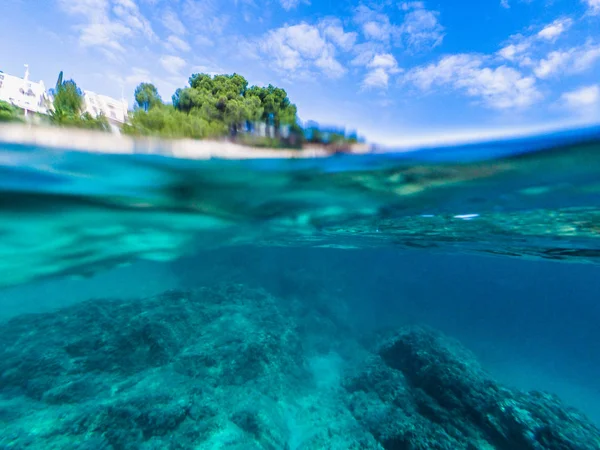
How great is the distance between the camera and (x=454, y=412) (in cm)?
1055

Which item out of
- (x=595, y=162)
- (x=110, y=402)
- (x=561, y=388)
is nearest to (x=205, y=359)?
(x=110, y=402)

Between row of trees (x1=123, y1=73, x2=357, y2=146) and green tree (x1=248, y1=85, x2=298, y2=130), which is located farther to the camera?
green tree (x1=248, y1=85, x2=298, y2=130)

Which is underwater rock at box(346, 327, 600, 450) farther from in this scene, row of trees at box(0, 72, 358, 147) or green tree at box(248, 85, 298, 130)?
green tree at box(248, 85, 298, 130)

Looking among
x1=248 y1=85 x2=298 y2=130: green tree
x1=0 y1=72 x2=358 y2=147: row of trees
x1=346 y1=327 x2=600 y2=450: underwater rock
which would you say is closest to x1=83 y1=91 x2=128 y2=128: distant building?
x1=0 y1=72 x2=358 y2=147: row of trees

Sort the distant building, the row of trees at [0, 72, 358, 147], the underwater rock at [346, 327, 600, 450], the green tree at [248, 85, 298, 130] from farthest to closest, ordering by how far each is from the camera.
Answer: the underwater rock at [346, 327, 600, 450], the green tree at [248, 85, 298, 130], the distant building, the row of trees at [0, 72, 358, 147]

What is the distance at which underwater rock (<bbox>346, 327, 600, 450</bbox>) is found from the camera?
31.0 feet

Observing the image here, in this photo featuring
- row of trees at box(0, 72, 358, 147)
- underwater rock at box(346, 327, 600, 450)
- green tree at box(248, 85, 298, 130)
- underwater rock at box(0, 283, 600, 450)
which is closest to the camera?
row of trees at box(0, 72, 358, 147)

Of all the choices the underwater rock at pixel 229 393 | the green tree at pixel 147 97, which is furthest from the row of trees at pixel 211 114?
the underwater rock at pixel 229 393

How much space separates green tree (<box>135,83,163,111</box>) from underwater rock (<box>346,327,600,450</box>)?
40.4ft

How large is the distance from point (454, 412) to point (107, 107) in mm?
14483

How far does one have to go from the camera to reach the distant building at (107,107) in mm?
5023

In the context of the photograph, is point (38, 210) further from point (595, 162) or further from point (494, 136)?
point (595, 162)

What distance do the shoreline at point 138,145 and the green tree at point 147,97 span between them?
757 millimetres

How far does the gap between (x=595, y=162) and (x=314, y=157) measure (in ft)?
18.8
